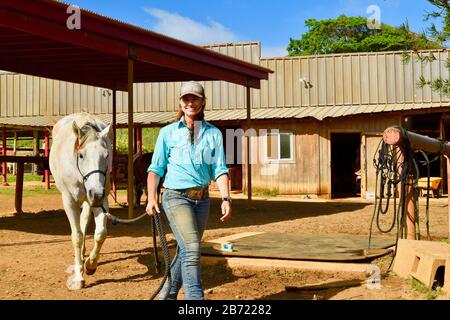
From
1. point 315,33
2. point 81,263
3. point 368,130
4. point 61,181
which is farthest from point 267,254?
point 315,33

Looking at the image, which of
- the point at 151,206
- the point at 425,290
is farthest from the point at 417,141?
the point at 151,206

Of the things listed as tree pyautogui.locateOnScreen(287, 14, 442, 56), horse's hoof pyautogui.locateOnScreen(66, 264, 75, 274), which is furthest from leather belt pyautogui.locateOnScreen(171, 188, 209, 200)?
tree pyautogui.locateOnScreen(287, 14, 442, 56)

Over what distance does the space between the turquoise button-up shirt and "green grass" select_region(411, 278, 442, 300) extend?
83.7 inches

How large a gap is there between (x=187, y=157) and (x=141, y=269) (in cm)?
291

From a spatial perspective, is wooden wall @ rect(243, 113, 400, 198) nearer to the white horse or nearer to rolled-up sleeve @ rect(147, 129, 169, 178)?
the white horse

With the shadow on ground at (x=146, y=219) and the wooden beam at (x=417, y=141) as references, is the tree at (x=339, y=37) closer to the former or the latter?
the shadow on ground at (x=146, y=219)

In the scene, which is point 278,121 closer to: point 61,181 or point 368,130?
point 368,130

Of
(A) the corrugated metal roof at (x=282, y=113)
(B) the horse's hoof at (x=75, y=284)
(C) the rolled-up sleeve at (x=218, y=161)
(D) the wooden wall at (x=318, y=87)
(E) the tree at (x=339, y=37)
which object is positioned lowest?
(B) the horse's hoof at (x=75, y=284)

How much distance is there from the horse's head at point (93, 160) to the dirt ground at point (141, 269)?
1.02 meters

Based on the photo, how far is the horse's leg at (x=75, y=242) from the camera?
578 centimetres

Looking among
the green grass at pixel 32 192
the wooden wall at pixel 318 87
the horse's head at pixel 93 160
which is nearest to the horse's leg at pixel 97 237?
the horse's head at pixel 93 160

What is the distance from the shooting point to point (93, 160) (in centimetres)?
552

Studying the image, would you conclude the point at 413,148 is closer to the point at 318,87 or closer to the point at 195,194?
the point at 195,194
